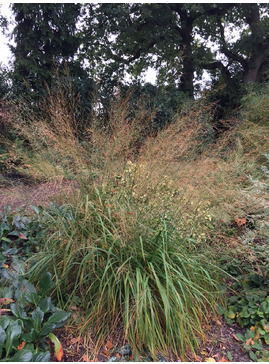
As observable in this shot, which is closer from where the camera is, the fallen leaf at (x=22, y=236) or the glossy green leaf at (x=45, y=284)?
the glossy green leaf at (x=45, y=284)

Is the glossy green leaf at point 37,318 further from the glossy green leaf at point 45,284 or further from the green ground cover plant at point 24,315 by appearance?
the glossy green leaf at point 45,284

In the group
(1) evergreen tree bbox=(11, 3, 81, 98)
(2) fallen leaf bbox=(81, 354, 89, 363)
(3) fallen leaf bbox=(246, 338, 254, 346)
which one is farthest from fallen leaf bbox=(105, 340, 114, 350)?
(1) evergreen tree bbox=(11, 3, 81, 98)

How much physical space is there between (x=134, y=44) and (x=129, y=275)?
8.44m

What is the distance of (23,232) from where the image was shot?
7.81ft

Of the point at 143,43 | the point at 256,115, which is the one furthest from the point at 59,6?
the point at 256,115

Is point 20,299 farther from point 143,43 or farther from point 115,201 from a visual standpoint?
point 143,43

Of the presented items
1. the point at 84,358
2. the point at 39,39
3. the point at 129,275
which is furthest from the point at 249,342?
the point at 39,39

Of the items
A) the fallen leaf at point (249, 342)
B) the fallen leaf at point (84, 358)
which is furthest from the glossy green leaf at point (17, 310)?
the fallen leaf at point (249, 342)

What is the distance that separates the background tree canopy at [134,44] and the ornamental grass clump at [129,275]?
4102 mm

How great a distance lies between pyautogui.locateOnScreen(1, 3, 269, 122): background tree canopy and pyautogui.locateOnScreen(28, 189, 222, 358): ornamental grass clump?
410 cm

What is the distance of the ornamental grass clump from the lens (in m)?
1.57

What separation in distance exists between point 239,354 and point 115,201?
4.34 ft

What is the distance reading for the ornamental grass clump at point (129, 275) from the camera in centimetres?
157

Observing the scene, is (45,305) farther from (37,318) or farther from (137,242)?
(137,242)
